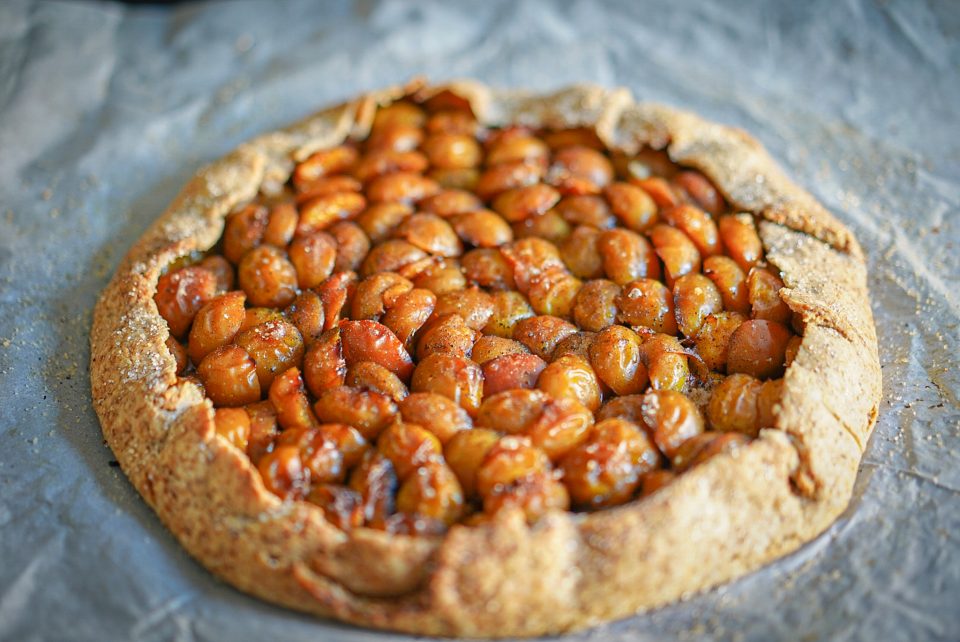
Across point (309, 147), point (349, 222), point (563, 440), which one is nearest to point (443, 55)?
point (309, 147)

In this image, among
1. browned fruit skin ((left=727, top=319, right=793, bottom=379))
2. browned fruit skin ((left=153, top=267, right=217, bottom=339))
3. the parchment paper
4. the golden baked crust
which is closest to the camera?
the golden baked crust

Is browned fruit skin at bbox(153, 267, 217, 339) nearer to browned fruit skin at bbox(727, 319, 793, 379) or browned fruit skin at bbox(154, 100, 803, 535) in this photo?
browned fruit skin at bbox(154, 100, 803, 535)

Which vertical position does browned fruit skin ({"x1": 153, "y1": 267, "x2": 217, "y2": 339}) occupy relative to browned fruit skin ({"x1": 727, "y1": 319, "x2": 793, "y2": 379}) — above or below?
below

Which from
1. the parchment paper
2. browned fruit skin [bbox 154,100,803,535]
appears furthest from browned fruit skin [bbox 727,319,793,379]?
the parchment paper

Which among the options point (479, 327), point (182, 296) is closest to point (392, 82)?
point (182, 296)

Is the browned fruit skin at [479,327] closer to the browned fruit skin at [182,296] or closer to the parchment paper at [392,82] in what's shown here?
the browned fruit skin at [182,296]

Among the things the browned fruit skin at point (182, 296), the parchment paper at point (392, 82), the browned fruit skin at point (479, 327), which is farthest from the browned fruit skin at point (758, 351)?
the browned fruit skin at point (182, 296)
